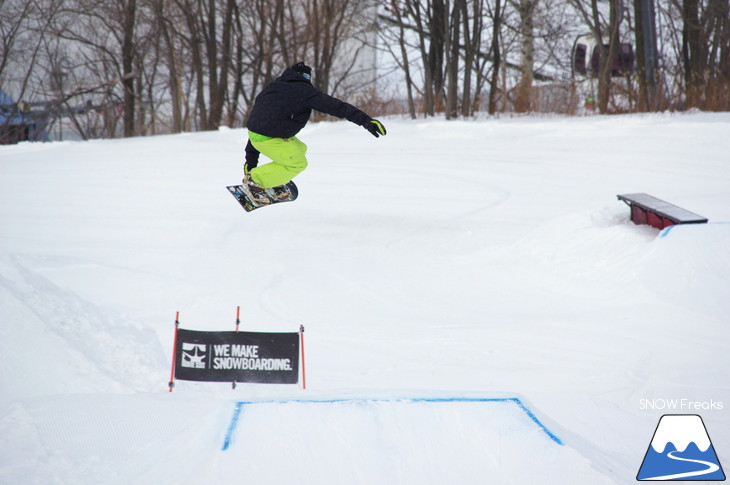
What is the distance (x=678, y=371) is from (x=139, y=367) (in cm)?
560

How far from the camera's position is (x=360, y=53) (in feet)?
97.0

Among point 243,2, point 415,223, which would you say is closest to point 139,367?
point 415,223

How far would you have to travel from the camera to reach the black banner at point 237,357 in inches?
243

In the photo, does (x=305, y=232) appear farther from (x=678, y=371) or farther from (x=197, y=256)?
(x=678, y=371)

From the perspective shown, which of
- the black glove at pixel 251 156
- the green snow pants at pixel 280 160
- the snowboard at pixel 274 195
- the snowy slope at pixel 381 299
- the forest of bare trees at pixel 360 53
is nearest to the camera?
the snowy slope at pixel 381 299

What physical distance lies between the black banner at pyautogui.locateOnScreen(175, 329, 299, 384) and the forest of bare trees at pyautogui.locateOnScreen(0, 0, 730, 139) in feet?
41.6

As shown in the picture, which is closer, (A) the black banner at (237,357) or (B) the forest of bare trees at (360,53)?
(A) the black banner at (237,357)

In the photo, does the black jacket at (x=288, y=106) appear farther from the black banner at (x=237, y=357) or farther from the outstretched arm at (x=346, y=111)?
the black banner at (x=237, y=357)

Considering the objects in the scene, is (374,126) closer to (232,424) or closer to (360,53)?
(232,424)

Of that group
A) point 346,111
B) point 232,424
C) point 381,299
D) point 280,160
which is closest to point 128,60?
point 381,299

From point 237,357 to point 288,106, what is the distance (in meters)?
2.39

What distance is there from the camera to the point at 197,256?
10.8m

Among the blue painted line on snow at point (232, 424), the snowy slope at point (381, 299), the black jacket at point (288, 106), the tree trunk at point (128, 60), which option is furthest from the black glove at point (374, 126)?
the tree trunk at point (128, 60)

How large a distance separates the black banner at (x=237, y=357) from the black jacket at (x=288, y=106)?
1927mm
